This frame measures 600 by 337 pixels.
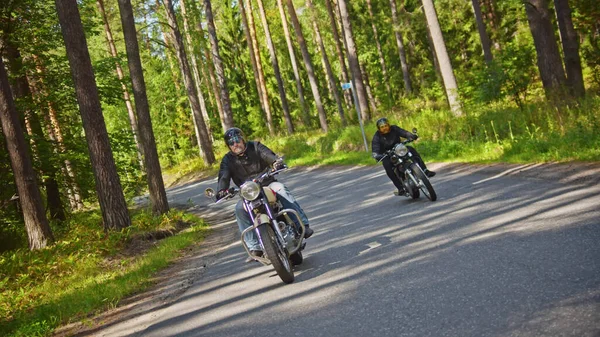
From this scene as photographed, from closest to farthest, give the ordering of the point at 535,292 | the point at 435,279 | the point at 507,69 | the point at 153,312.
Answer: the point at 535,292 → the point at 435,279 → the point at 153,312 → the point at 507,69

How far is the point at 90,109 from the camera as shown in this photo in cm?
1260

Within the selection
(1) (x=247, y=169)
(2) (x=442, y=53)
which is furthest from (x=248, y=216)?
(2) (x=442, y=53)

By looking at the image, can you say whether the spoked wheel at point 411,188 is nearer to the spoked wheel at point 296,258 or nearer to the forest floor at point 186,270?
the forest floor at point 186,270

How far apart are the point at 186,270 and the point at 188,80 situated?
25.3 meters

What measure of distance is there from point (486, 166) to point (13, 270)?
1029cm

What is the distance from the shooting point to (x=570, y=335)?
3258mm

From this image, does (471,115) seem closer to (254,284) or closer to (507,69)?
(507,69)

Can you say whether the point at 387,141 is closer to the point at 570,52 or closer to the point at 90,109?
the point at 90,109

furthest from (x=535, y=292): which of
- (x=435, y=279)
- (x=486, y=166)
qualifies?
(x=486, y=166)

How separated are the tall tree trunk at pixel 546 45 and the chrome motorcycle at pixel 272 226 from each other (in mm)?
10968

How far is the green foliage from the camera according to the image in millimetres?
7770

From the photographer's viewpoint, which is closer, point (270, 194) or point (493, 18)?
point (270, 194)

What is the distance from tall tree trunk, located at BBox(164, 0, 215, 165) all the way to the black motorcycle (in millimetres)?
16522

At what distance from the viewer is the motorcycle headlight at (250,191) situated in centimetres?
661
